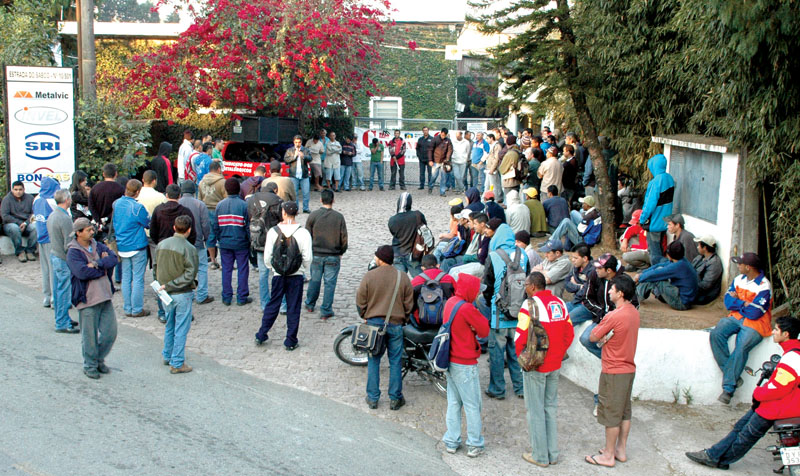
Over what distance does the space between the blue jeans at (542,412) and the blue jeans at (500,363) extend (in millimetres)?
1352

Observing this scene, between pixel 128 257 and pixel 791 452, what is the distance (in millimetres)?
8081

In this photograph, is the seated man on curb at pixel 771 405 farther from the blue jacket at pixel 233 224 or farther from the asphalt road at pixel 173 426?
the blue jacket at pixel 233 224

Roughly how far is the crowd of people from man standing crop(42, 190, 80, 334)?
0.02m

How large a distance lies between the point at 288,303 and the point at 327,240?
3.94 feet

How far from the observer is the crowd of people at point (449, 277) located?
22.2ft

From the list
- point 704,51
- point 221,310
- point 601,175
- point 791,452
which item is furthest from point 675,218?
point 221,310

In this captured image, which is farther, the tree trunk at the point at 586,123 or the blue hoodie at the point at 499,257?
the tree trunk at the point at 586,123

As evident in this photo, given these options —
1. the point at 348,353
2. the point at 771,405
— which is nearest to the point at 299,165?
the point at 348,353

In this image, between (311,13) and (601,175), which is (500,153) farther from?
(311,13)

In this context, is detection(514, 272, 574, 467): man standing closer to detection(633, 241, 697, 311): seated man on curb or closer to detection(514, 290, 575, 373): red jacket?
detection(514, 290, 575, 373): red jacket

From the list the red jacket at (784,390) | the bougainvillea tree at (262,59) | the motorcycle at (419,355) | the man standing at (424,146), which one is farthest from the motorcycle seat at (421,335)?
the man standing at (424,146)

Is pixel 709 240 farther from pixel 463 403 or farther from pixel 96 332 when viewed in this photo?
pixel 96 332

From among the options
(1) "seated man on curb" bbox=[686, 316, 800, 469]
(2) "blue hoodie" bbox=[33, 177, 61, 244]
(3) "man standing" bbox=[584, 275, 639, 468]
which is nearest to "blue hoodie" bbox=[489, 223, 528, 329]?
(3) "man standing" bbox=[584, 275, 639, 468]

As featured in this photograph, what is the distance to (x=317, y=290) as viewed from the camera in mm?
10398
